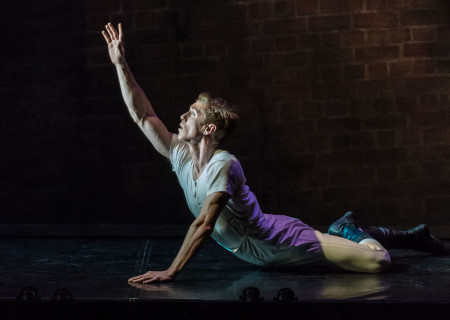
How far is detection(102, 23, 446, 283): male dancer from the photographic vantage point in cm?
336

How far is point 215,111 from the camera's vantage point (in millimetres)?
3451

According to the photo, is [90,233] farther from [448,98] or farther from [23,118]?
[448,98]

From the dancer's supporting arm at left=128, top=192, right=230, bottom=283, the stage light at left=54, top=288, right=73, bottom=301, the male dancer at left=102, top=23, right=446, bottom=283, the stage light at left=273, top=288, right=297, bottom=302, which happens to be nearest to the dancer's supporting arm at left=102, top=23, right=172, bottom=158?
the male dancer at left=102, top=23, right=446, bottom=283

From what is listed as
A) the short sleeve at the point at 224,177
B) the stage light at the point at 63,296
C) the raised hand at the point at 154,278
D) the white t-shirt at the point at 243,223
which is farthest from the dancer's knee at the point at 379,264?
the stage light at the point at 63,296

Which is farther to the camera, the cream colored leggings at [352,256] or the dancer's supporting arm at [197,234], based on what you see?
the cream colored leggings at [352,256]

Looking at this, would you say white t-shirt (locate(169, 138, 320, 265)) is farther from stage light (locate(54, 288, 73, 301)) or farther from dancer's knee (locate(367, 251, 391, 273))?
stage light (locate(54, 288, 73, 301))

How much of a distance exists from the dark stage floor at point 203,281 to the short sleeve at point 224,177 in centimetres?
48

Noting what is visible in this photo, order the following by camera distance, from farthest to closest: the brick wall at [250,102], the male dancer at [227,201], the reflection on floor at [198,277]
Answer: the brick wall at [250,102]
the male dancer at [227,201]
the reflection on floor at [198,277]

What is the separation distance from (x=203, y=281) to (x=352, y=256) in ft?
2.73

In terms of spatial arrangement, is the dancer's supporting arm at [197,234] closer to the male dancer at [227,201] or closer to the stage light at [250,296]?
the male dancer at [227,201]

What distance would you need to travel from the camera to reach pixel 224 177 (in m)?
3.25

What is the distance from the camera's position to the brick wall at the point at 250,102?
5988 mm

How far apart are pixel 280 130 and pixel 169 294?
11.1 ft

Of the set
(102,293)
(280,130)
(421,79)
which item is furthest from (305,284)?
(421,79)
